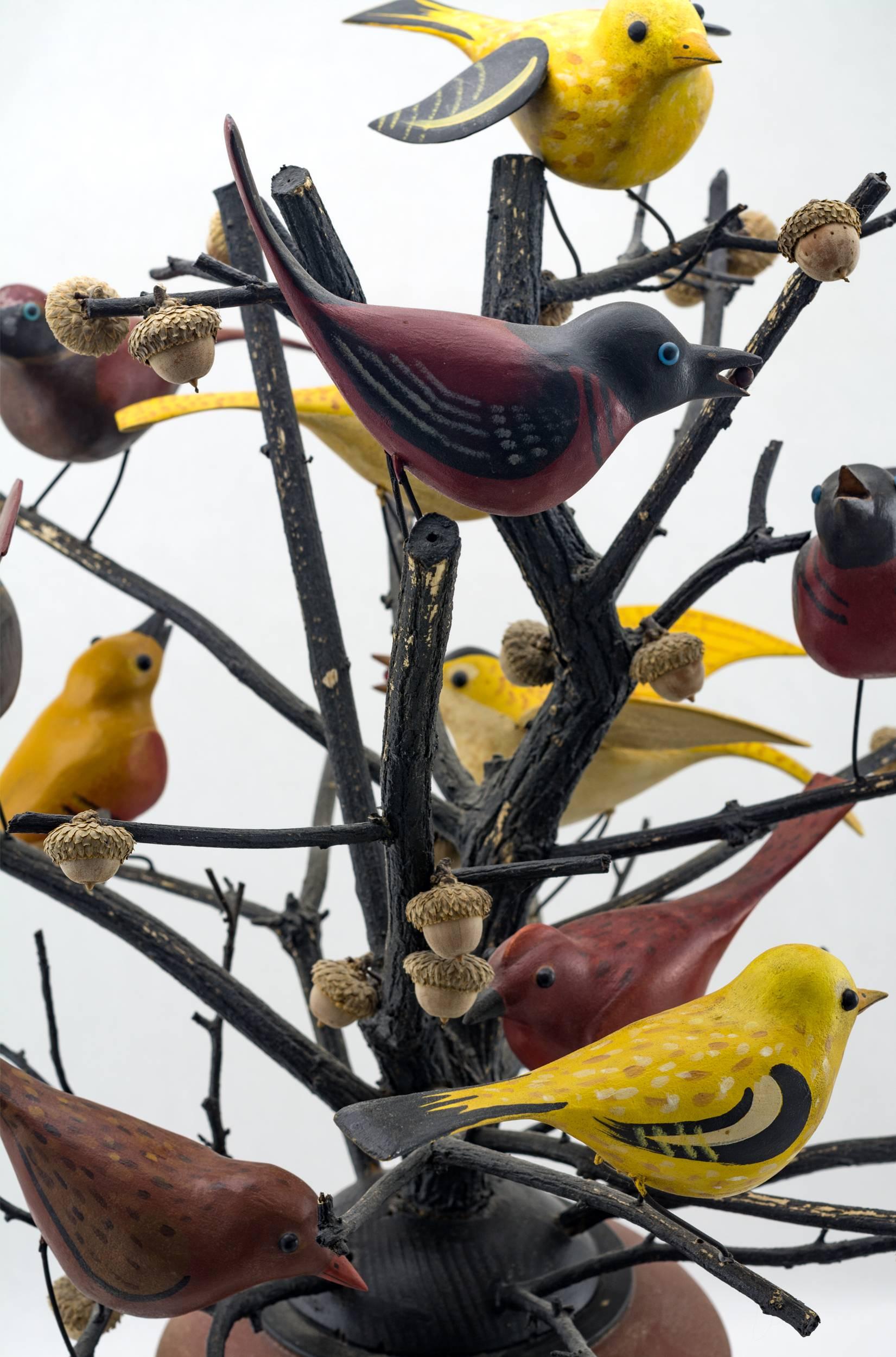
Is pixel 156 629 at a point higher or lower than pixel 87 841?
higher

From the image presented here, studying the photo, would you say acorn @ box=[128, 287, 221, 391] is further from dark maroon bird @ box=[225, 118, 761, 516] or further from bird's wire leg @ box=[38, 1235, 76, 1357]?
bird's wire leg @ box=[38, 1235, 76, 1357]

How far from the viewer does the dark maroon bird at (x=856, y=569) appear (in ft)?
1.61

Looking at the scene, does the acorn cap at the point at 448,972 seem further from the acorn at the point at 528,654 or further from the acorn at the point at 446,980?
the acorn at the point at 528,654

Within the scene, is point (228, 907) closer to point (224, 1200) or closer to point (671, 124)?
point (224, 1200)

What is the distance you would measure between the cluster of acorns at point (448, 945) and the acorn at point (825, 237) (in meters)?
0.25

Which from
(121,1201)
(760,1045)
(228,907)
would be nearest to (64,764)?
(228,907)

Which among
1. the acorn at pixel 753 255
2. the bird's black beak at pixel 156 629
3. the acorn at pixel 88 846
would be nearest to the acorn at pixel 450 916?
the acorn at pixel 88 846

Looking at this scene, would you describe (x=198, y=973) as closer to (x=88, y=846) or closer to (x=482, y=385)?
(x=88, y=846)

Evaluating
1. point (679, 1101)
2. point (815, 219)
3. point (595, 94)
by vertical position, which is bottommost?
point (679, 1101)

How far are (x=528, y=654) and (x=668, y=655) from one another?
0.30 feet

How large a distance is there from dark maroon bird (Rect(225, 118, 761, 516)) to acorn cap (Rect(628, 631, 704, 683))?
126mm

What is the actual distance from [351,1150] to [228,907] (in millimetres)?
234

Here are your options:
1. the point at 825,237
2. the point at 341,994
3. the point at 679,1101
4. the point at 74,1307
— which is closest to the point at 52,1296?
the point at 74,1307

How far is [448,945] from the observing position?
1.50 ft
